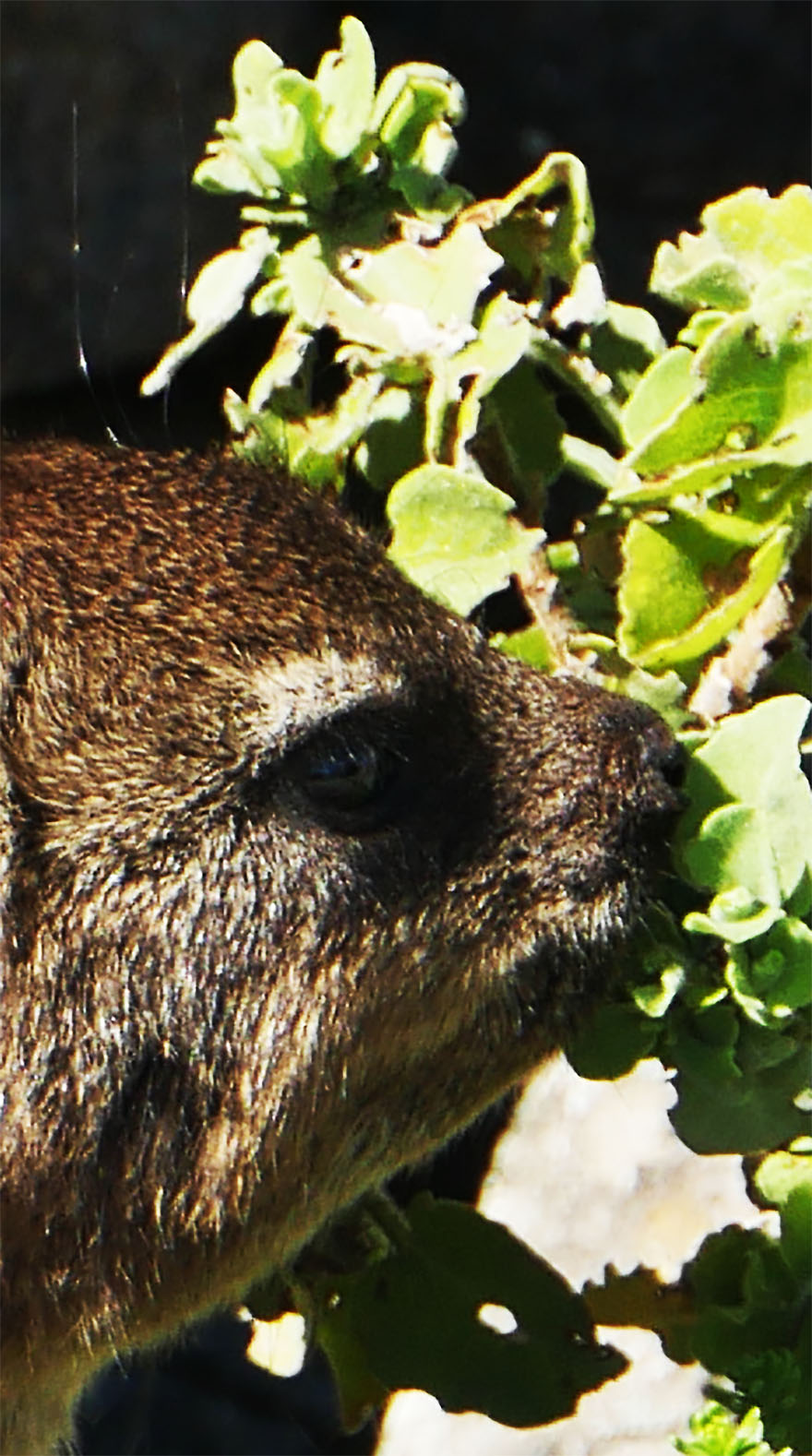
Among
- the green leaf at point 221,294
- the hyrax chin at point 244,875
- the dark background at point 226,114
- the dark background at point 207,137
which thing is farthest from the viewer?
the dark background at point 226,114

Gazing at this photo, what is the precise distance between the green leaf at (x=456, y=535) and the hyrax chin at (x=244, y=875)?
3cm

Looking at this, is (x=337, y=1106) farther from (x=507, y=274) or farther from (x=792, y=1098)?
(x=507, y=274)

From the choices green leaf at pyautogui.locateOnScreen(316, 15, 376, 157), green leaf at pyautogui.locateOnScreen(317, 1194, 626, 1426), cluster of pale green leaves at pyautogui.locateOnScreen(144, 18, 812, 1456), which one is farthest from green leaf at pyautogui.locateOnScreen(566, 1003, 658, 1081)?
green leaf at pyautogui.locateOnScreen(316, 15, 376, 157)

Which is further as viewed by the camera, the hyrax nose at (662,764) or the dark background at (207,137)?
the dark background at (207,137)

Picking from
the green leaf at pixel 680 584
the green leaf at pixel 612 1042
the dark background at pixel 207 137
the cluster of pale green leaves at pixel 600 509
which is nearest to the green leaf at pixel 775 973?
the cluster of pale green leaves at pixel 600 509

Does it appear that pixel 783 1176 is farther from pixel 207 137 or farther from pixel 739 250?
pixel 207 137

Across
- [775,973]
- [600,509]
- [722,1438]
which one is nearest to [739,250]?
[600,509]

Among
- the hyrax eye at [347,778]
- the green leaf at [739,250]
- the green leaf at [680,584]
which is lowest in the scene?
the hyrax eye at [347,778]

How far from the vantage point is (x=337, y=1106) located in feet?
4.73

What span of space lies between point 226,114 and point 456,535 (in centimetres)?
129

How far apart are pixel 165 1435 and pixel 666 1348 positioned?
3.45 ft

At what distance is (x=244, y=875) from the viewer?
1375 millimetres

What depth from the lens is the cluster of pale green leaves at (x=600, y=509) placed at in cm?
131

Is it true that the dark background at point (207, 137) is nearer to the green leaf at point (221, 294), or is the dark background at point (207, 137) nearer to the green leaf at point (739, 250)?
the green leaf at point (221, 294)
